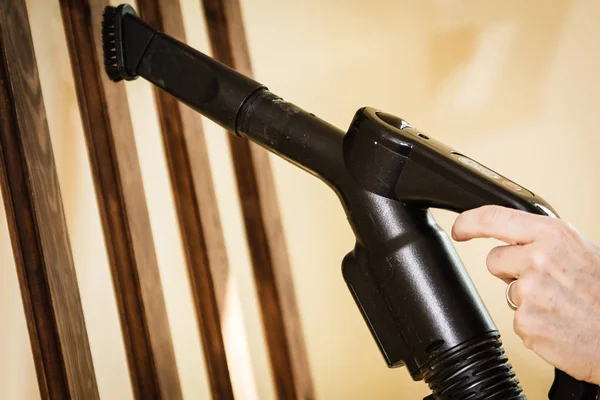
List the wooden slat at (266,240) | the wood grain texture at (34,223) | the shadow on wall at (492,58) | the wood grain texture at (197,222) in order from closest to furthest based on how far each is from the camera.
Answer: the wood grain texture at (34,223)
the wood grain texture at (197,222)
the wooden slat at (266,240)
the shadow on wall at (492,58)

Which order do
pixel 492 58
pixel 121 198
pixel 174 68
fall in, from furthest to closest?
pixel 492 58
pixel 121 198
pixel 174 68

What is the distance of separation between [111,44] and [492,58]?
1024mm

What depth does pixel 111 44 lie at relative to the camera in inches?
29.0

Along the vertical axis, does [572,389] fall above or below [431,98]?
below

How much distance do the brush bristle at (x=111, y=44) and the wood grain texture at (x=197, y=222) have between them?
499 mm

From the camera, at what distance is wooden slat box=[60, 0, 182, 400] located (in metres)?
1.08

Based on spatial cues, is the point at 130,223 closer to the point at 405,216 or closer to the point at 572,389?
the point at 405,216

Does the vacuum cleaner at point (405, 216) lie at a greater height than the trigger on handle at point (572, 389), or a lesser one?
greater

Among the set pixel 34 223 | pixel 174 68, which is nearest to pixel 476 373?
pixel 174 68

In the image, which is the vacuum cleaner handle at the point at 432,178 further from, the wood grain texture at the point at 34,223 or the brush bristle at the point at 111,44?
the wood grain texture at the point at 34,223

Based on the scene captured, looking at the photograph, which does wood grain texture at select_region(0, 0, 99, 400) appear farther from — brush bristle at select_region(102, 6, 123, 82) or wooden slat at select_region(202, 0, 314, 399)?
wooden slat at select_region(202, 0, 314, 399)

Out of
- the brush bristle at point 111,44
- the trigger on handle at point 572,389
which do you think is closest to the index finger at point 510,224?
the trigger on handle at point 572,389

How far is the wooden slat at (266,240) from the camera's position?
139cm

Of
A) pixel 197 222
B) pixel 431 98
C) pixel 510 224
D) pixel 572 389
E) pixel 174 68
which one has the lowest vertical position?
pixel 572 389
